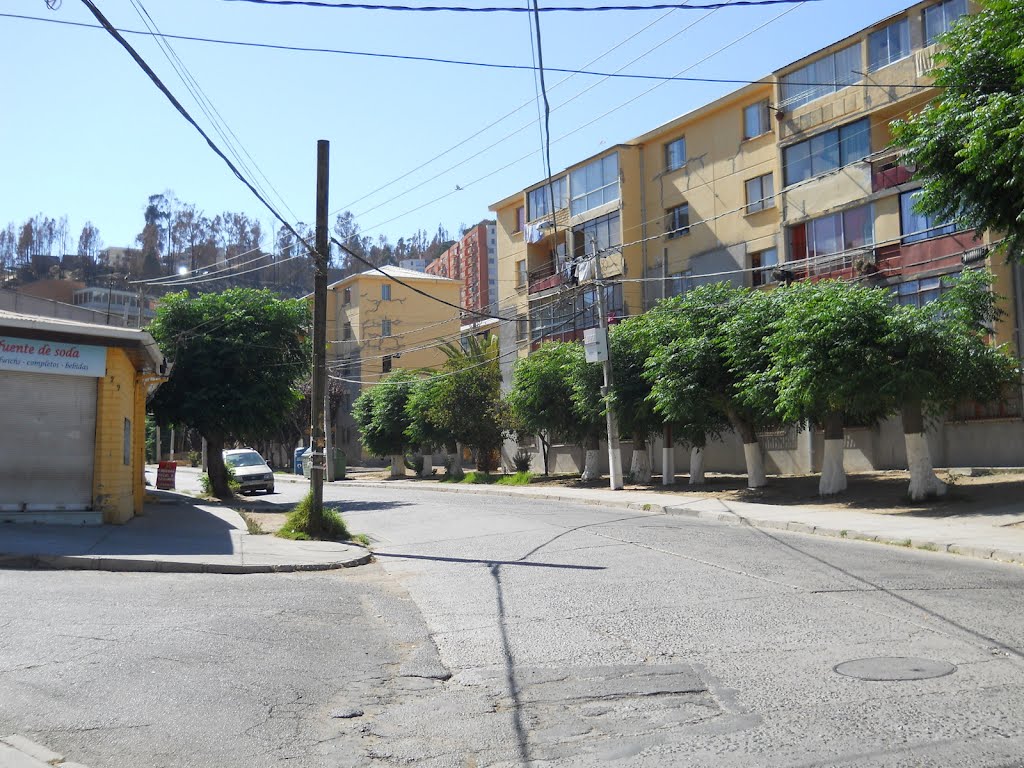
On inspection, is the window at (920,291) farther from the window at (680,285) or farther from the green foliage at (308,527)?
the green foliage at (308,527)

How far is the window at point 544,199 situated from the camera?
4825cm

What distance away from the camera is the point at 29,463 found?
16.9 meters

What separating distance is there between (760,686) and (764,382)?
17.1 metres

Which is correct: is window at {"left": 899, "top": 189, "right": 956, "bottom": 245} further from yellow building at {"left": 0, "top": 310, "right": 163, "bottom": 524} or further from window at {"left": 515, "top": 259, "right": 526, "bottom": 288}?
window at {"left": 515, "top": 259, "right": 526, "bottom": 288}

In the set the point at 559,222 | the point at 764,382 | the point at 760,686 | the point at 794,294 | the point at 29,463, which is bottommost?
the point at 760,686

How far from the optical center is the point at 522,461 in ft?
163

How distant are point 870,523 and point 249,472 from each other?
2563cm

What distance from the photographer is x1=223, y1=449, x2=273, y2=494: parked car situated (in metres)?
36.9

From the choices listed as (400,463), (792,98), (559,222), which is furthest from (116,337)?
(400,463)

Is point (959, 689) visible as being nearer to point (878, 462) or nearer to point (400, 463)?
point (878, 462)

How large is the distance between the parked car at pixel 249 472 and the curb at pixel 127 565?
24.2 meters

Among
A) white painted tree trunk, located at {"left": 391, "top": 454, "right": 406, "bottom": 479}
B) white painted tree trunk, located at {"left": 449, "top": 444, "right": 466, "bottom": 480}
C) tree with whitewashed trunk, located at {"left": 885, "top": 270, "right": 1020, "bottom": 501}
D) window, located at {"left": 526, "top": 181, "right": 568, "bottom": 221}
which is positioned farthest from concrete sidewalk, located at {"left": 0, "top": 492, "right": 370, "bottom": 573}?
white painted tree trunk, located at {"left": 391, "top": 454, "right": 406, "bottom": 479}

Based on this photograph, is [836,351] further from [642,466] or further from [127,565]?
[642,466]

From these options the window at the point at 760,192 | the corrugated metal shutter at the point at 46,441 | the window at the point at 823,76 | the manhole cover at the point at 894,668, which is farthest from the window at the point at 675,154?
the manhole cover at the point at 894,668
